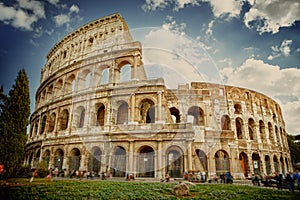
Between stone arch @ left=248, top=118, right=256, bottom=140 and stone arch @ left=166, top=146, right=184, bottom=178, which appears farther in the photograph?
stone arch @ left=248, top=118, right=256, bottom=140

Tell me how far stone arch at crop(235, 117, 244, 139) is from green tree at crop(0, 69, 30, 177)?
23.0 m

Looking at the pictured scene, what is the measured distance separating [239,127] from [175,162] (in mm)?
13230

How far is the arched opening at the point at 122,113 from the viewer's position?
2009 centimetres

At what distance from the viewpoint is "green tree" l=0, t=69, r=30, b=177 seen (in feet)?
44.5

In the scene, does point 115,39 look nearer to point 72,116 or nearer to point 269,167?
point 72,116

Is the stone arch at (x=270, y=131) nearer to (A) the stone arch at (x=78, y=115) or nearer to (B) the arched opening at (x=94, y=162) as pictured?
(B) the arched opening at (x=94, y=162)

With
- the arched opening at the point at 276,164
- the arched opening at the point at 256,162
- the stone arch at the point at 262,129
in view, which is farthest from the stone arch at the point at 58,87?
the arched opening at the point at 276,164

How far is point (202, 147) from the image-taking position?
20.1m

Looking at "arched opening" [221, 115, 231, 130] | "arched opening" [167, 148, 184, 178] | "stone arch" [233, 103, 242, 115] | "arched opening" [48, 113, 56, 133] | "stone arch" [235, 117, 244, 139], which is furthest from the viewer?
"stone arch" [233, 103, 242, 115]

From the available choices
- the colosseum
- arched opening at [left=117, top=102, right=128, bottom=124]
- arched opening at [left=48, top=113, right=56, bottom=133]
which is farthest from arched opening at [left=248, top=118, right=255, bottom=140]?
arched opening at [left=48, top=113, right=56, bottom=133]

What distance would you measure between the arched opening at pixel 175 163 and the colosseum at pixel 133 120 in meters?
0.08

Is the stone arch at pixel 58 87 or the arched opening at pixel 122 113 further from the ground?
the stone arch at pixel 58 87

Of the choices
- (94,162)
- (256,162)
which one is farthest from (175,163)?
(256,162)

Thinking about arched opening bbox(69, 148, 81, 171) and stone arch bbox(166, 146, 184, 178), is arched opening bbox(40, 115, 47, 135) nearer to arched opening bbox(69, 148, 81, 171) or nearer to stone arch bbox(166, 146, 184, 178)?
arched opening bbox(69, 148, 81, 171)
